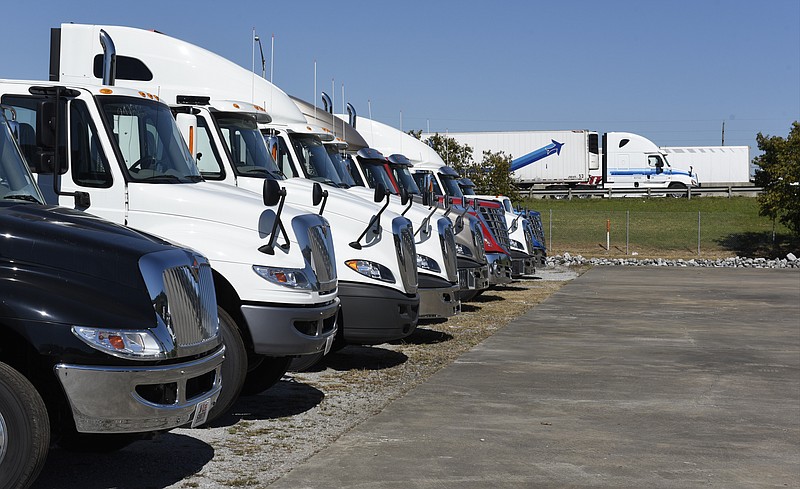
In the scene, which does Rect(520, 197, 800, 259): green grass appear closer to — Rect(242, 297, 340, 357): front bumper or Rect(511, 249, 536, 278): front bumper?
Rect(511, 249, 536, 278): front bumper

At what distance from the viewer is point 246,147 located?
1185 centimetres

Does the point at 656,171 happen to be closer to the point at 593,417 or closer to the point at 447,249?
the point at 447,249

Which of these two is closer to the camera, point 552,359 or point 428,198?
point 552,359

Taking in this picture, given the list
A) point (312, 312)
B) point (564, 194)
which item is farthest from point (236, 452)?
point (564, 194)

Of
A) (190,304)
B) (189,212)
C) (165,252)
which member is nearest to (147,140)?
(189,212)

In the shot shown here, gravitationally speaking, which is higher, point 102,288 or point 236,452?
point 102,288

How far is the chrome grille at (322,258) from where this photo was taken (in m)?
9.27

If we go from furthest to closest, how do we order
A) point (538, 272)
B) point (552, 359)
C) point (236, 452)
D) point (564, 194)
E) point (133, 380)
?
point (564, 194)
point (538, 272)
point (552, 359)
point (236, 452)
point (133, 380)

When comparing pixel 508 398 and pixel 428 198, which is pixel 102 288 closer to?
pixel 508 398

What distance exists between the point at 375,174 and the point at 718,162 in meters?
60.4

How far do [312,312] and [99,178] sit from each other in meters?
1.97

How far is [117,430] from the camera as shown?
20.1 ft

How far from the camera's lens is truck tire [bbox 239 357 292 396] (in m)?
9.80

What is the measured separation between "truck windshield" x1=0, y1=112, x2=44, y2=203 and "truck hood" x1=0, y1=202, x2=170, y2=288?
1.42 feet
